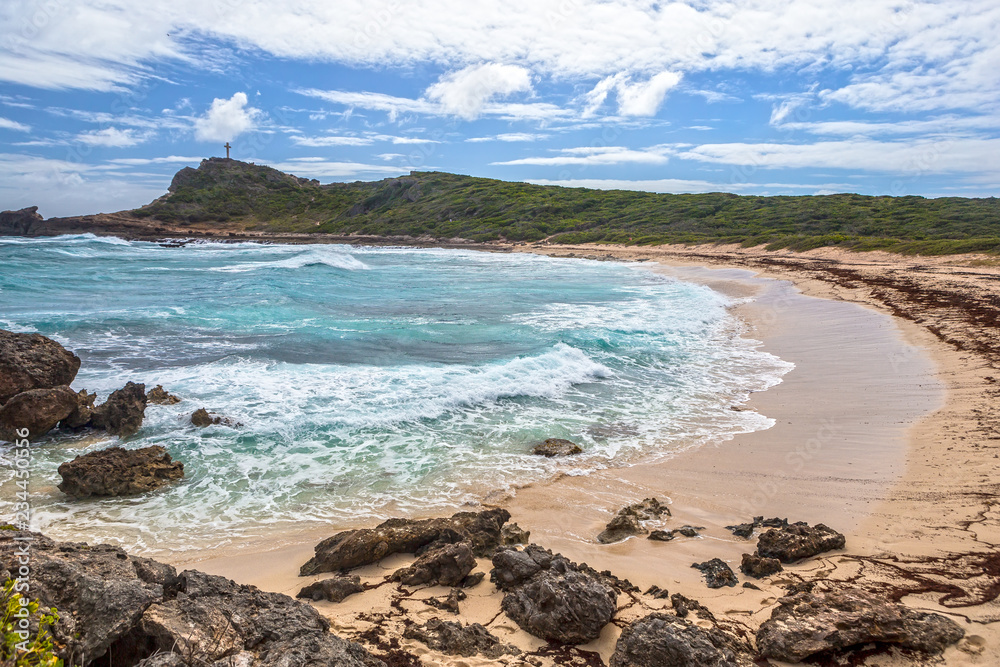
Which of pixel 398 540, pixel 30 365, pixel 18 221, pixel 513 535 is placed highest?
pixel 18 221

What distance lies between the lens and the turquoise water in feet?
20.4

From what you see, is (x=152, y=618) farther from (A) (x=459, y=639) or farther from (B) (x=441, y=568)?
(B) (x=441, y=568)

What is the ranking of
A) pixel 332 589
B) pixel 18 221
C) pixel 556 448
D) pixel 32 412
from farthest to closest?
1. pixel 18 221
2. pixel 556 448
3. pixel 32 412
4. pixel 332 589

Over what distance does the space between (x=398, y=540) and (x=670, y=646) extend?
243 cm

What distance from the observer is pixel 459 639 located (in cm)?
359

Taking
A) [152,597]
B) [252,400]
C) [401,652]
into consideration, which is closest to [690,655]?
[401,652]

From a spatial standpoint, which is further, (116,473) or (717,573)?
(116,473)

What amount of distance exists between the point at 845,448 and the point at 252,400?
8.66 metres

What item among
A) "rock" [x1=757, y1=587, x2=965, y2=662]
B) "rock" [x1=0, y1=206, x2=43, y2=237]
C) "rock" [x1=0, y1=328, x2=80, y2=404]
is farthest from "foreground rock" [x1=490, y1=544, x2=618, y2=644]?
"rock" [x1=0, y1=206, x2=43, y2=237]

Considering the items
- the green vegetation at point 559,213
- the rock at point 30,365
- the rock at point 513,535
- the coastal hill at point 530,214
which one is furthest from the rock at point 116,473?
the coastal hill at point 530,214

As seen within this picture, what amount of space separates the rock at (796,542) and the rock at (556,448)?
2.84 metres

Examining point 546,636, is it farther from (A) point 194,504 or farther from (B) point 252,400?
(B) point 252,400

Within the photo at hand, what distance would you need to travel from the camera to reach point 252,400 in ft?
30.5

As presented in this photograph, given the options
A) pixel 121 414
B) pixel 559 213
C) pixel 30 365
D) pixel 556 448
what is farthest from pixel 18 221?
pixel 556 448
